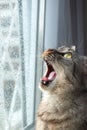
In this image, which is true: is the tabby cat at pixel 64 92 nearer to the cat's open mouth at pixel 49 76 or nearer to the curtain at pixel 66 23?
the cat's open mouth at pixel 49 76

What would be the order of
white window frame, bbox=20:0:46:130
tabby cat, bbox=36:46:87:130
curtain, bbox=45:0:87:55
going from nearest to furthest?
tabby cat, bbox=36:46:87:130 < white window frame, bbox=20:0:46:130 < curtain, bbox=45:0:87:55

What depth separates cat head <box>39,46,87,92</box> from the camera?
116cm

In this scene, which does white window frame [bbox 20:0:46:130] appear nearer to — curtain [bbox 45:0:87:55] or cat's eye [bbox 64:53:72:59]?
curtain [bbox 45:0:87:55]

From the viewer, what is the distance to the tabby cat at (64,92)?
1139 millimetres

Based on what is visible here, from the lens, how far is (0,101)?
5.12 ft

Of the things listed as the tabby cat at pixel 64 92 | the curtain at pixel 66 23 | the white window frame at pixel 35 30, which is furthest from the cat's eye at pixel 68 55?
the curtain at pixel 66 23

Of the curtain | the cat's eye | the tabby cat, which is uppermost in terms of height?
the curtain

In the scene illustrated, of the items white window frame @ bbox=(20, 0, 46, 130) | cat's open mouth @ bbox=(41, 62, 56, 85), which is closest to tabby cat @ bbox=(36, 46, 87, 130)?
cat's open mouth @ bbox=(41, 62, 56, 85)

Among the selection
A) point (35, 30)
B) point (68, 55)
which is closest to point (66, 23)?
point (35, 30)

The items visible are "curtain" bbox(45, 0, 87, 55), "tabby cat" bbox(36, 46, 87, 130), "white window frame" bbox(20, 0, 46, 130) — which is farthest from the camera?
"curtain" bbox(45, 0, 87, 55)

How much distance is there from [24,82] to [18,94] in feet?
0.27

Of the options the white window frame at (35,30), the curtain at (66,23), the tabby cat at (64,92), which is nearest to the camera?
the tabby cat at (64,92)

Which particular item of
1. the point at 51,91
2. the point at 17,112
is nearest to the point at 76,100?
the point at 51,91

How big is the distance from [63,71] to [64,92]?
3.0 inches
